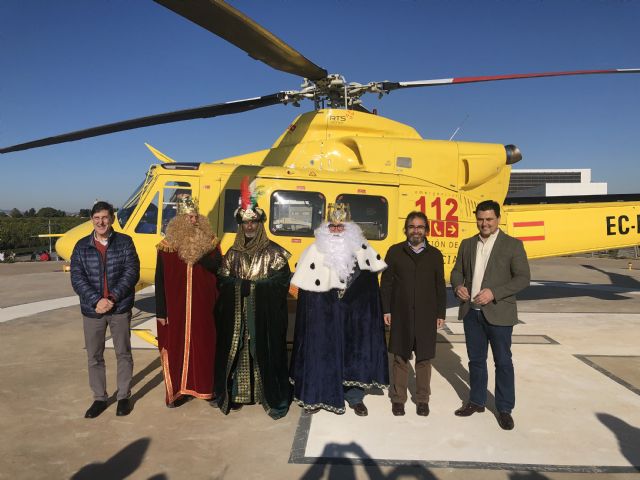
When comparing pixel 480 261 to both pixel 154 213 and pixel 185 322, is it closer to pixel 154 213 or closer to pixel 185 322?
pixel 185 322

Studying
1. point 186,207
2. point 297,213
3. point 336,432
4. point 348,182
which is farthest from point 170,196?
point 336,432

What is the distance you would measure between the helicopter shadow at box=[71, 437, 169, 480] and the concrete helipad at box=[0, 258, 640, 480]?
0.04ft

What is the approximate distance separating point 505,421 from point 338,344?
63.7 inches

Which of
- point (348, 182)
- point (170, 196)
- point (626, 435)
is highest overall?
point (348, 182)

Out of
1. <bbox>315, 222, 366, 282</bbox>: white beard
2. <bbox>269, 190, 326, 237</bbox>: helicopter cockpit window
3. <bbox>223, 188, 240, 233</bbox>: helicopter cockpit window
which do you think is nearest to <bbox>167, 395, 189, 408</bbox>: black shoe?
<bbox>315, 222, 366, 282</bbox>: white beard

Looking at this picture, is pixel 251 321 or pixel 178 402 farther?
pixel 178 402

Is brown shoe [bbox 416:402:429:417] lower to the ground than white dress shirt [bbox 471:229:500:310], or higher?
lower

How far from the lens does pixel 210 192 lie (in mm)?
6195

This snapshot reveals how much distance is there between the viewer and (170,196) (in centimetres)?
623

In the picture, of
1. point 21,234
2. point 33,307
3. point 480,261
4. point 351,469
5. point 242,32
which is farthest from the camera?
point 21,234

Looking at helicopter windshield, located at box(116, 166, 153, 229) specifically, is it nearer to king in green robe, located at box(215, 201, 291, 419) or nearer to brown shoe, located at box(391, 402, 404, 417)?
king in green robe, located at box(215, 201, 291, 419)

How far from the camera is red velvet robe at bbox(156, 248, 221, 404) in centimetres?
407

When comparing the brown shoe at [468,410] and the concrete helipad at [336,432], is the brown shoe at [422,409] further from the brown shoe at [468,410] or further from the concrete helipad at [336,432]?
the brown shoe at [468,410]

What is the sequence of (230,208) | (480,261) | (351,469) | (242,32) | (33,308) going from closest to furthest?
1. (351,469)
2. (480,261)
3. (242,32)
4. (230,208)
5. (33,308)
